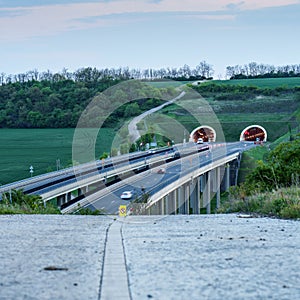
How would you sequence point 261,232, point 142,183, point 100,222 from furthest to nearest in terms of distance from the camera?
point 142,183
point 100,222
point 261,232

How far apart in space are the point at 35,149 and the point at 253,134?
3776 centimetres

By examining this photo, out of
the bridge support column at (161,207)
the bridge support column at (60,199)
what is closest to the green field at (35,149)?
the bridge support column at (60,199)

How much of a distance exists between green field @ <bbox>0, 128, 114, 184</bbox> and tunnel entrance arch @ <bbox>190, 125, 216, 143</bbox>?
19.6 meters

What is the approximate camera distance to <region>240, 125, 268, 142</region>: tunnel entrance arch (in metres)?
92.6

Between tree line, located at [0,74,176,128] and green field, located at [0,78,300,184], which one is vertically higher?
tree line, located at [0,74,176,128]

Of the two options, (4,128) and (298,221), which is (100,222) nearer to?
(298,221)

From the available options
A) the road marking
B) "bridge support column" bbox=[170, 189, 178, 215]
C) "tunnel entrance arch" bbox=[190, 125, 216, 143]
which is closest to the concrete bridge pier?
"bridge support column" bbox=[170, 189, 178, 215]

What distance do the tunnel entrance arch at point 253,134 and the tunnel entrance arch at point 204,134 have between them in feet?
16.7

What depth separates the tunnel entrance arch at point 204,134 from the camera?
3582 inches

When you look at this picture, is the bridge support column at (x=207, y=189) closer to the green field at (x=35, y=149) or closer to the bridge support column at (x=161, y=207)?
the bridge support column at (x=161, y=207)

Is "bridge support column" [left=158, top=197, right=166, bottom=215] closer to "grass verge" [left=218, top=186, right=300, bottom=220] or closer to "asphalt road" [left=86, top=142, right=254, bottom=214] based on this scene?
"asphalt road" [left=86, top=142, right=254, bottom=214]

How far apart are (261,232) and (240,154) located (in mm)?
57409

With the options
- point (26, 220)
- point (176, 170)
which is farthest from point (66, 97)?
point (26, 220)

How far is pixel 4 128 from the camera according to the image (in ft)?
345
